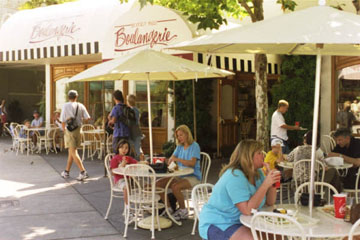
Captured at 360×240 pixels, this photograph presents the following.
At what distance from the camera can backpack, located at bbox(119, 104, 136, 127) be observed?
8.65m

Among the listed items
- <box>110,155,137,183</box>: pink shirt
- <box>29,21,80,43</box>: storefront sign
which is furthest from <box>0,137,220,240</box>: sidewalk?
<box>29,21,80,43</box>: storefront sign

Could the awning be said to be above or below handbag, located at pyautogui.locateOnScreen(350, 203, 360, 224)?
above

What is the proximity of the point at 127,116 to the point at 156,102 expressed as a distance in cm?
374

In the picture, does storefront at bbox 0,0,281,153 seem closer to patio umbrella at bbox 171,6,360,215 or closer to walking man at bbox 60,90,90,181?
walking man at bbox 60,90,90,181

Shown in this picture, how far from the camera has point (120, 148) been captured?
638 cm

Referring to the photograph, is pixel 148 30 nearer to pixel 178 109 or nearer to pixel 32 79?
pixel 178 109

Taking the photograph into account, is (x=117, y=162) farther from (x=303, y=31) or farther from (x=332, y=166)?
(x=303, y=31)

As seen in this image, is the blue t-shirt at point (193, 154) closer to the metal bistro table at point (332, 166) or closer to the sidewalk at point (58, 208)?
the sidewalk at point (58, 208)

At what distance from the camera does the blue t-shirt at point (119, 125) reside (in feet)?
28.4

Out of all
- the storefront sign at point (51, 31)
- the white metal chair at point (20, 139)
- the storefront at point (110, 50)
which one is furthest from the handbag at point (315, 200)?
the white metal chair at point (20, 139)

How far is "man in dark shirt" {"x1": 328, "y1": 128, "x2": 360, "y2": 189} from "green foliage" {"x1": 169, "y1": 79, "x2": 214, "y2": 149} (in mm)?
5315

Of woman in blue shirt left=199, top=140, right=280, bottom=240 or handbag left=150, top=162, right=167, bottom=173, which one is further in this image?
handbag left=150, top=162, right=167, bottom=173

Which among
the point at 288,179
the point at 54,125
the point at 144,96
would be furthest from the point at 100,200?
the point at 54,125

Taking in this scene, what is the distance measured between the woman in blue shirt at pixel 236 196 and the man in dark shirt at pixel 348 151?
10.1 ft
